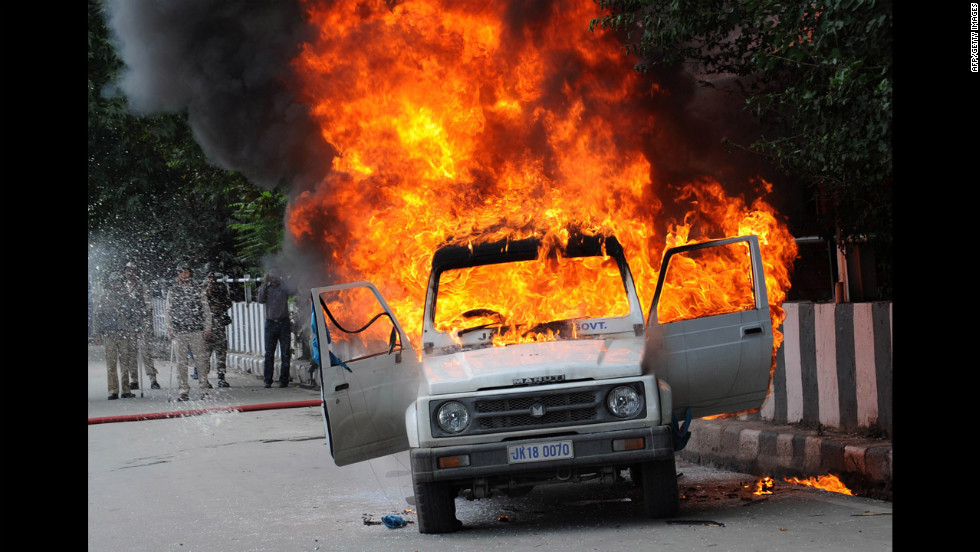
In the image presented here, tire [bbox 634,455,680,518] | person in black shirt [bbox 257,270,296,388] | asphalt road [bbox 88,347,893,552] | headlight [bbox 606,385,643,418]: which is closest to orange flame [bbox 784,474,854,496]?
asphalt road [bbox 88,347,893,552]

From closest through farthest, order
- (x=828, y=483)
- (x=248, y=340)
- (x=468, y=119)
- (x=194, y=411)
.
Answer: (x=828, y=483) < (x=468, y=119) < (x=194, y=411) < (x=248, y=340)

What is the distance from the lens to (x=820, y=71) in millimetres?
7465

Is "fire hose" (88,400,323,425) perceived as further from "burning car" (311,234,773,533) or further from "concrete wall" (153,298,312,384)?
"burning car" (311,234,773,533)

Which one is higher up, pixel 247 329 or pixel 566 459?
pixel 247 329

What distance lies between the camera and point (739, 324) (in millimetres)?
7594

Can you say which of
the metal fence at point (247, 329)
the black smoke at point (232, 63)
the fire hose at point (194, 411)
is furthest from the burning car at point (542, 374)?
the metal fence at point (247, 329)

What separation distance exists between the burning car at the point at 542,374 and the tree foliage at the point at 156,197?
10.9 m

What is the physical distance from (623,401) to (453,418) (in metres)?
1.07

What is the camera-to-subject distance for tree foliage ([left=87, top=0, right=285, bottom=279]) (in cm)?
2047

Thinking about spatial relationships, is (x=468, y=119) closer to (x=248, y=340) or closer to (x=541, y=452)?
→ (x=541, y=452)

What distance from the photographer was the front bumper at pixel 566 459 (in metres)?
6.74

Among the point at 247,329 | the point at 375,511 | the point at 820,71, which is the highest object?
the point at 820,71

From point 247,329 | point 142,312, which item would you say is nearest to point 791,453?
point 142,312

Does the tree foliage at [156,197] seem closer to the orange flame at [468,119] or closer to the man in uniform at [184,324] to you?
the man in uniform at [184,324]
